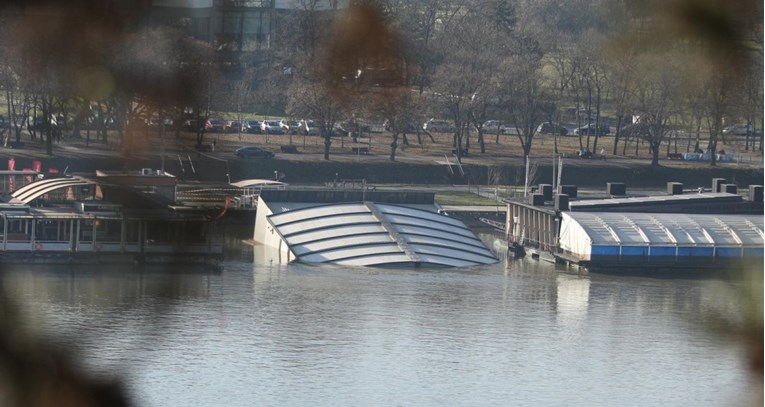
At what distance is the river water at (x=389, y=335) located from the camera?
5.03 m

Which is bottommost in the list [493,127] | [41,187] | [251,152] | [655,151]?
[41,187]

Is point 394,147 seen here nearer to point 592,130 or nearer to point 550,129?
point 550,129

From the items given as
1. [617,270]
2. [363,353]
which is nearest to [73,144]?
[617,270]

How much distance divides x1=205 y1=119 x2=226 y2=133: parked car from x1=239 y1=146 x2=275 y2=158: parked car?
18cm

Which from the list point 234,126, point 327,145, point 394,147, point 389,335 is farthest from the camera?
point 394,147

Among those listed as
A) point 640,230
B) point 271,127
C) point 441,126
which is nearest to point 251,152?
point 271,127

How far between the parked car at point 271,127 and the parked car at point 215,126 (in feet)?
1.43

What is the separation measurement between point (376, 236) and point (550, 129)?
13.2 ft

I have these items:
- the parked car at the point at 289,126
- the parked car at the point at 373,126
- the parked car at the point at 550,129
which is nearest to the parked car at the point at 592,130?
the parked car at the point at 550,129

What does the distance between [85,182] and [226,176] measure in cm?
167

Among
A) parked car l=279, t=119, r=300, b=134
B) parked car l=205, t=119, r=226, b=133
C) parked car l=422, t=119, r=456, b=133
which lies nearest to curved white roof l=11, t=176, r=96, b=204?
parked car l=205, t=119, r=226, b=133

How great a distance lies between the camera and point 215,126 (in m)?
10.1

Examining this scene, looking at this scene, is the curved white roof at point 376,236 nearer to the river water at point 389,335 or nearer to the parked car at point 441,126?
the river water at point 389,335

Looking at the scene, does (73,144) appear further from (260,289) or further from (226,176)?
(260,289)
